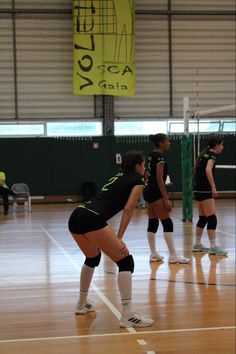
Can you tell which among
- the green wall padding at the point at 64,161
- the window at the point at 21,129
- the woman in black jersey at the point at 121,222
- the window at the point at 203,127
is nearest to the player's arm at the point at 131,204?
the woman in black jersey at the point at 121,222

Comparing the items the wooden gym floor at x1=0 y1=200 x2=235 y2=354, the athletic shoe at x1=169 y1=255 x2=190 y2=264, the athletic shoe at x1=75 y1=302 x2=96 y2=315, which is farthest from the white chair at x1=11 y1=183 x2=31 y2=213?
the athletic shoe at x1=75 y1=302 x2=96 y2=315

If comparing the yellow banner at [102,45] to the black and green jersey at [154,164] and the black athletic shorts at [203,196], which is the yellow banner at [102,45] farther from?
the black and green jersey at [154,164]

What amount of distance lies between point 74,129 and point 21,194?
4140 millimetres

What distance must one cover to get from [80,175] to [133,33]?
17.1ft

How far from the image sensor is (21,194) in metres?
17.9

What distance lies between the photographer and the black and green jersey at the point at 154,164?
8055 millimetres

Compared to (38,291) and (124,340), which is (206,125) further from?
(124,340)

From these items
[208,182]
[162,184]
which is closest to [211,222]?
[208,182]

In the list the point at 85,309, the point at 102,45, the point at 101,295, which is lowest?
the point at 101,295

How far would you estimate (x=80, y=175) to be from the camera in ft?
68.7

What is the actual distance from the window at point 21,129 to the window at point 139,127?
8.98 ft

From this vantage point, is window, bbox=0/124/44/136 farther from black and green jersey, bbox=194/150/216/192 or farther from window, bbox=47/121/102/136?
black and green jersey, bbox=194/150/216/192

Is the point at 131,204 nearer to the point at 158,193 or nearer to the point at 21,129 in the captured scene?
the point at 158,193

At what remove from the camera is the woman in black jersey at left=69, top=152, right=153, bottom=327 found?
5098 millimetres
